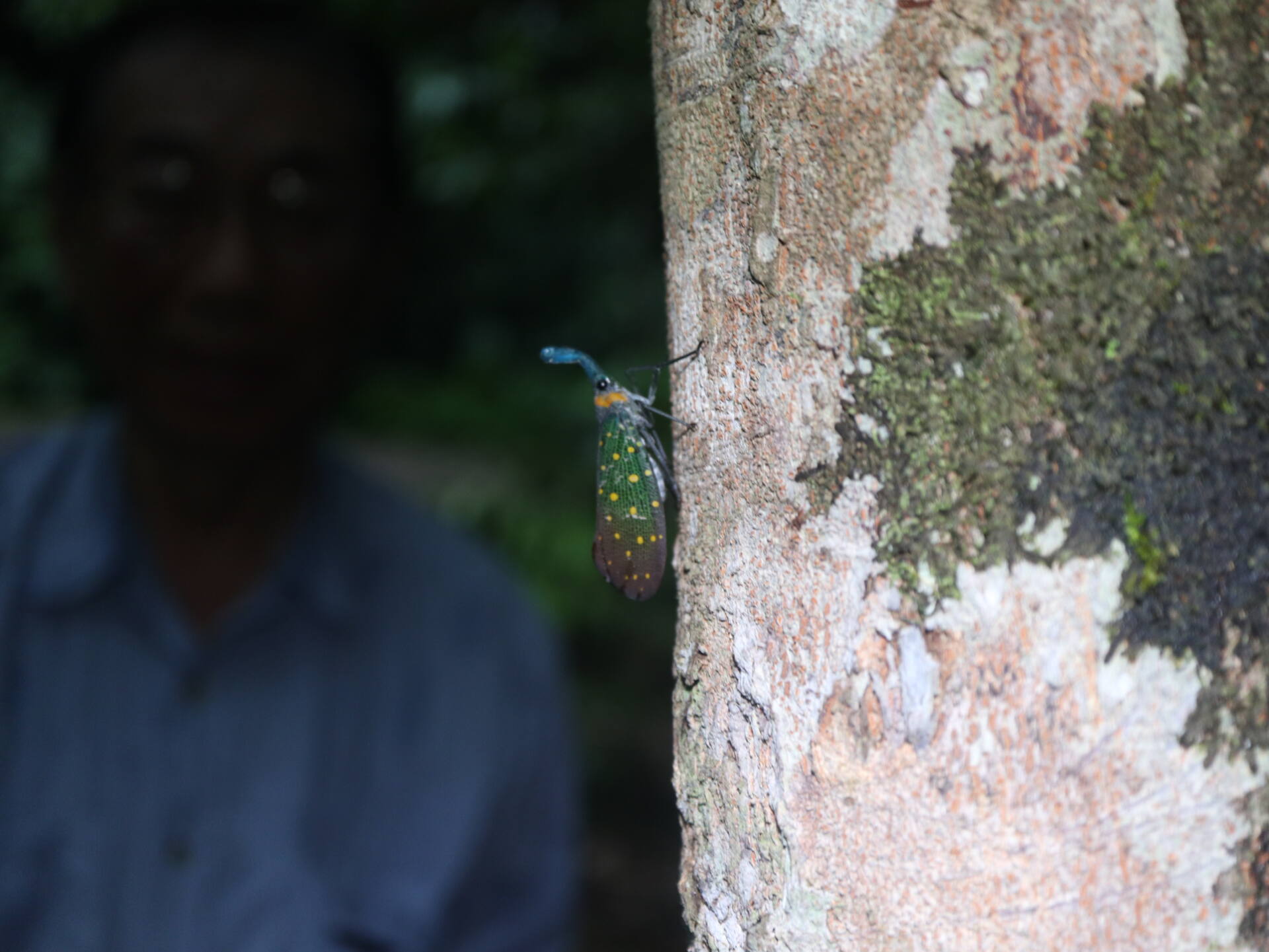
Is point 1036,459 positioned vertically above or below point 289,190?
above

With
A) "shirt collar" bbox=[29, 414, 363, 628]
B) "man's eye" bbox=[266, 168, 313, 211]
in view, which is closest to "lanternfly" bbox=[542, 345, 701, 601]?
"man's eye" bbox=[266, 168, 313, 211]

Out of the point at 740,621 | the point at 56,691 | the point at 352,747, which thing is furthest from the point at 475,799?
the point at 740,621

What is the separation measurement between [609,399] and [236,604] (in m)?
2.01

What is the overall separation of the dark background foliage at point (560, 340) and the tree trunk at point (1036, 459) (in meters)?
3.67

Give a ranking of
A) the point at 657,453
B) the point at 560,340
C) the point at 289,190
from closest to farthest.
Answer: the point at 657,453
the point at 289,190
the point at 560,340

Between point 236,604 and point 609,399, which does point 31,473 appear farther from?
point 609,399

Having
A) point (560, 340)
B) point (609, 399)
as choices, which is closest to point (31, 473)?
point (609, 399)

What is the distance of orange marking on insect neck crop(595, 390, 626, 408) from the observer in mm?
2061

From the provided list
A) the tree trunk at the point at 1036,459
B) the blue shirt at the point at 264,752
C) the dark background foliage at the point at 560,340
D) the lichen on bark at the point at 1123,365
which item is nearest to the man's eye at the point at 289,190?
the dark background foliage at the point at 560,340

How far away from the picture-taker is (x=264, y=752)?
10.8 ft

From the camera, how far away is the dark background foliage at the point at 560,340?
20.7ft

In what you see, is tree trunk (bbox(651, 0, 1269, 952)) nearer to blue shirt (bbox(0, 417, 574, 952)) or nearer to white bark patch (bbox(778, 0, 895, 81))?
white bark patch (bbox(778, 0, 895, 81))

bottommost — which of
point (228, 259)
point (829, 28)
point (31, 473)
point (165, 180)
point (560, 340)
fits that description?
point (31, 473)

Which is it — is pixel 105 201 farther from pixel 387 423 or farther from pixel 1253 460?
pixel 387 423
